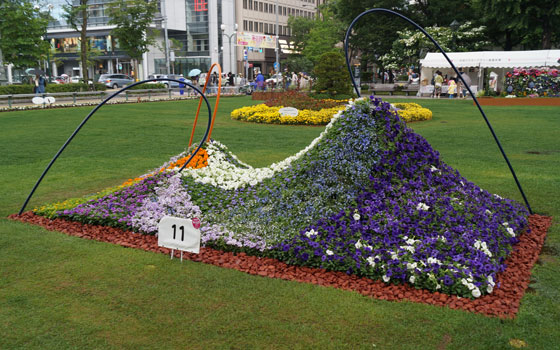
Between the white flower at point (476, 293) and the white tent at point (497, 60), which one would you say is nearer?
the white flower at point (476, 293)

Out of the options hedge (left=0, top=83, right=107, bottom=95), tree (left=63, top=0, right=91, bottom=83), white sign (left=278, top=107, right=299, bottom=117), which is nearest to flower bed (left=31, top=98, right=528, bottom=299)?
white sign (left=278, top=107, right=299, bottom=117)

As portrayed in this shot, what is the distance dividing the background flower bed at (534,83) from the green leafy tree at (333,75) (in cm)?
1129

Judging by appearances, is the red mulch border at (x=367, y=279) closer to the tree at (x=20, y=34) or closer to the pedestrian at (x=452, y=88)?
the pedestrian at (x=452, y=88)

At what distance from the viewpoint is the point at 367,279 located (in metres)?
5.07

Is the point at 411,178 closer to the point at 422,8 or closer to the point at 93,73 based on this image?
the point at 422,8

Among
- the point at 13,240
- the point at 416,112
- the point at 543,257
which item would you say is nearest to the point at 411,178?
the point at 543,257

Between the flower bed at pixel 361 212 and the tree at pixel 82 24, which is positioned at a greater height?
the tree at pixel 82 24

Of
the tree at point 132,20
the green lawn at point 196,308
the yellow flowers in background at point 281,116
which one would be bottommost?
the green lawn at point 196,308

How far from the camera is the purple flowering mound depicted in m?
4.93

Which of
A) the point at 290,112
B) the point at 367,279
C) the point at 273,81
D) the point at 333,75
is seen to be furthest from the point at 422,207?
the point at 273,81

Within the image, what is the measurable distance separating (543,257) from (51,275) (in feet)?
18.2

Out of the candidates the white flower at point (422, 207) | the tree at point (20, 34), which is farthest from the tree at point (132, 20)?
the white flower at point (422, 207)

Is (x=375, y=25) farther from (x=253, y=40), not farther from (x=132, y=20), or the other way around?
(x=253, y=40)

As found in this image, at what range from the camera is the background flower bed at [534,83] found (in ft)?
88.5
